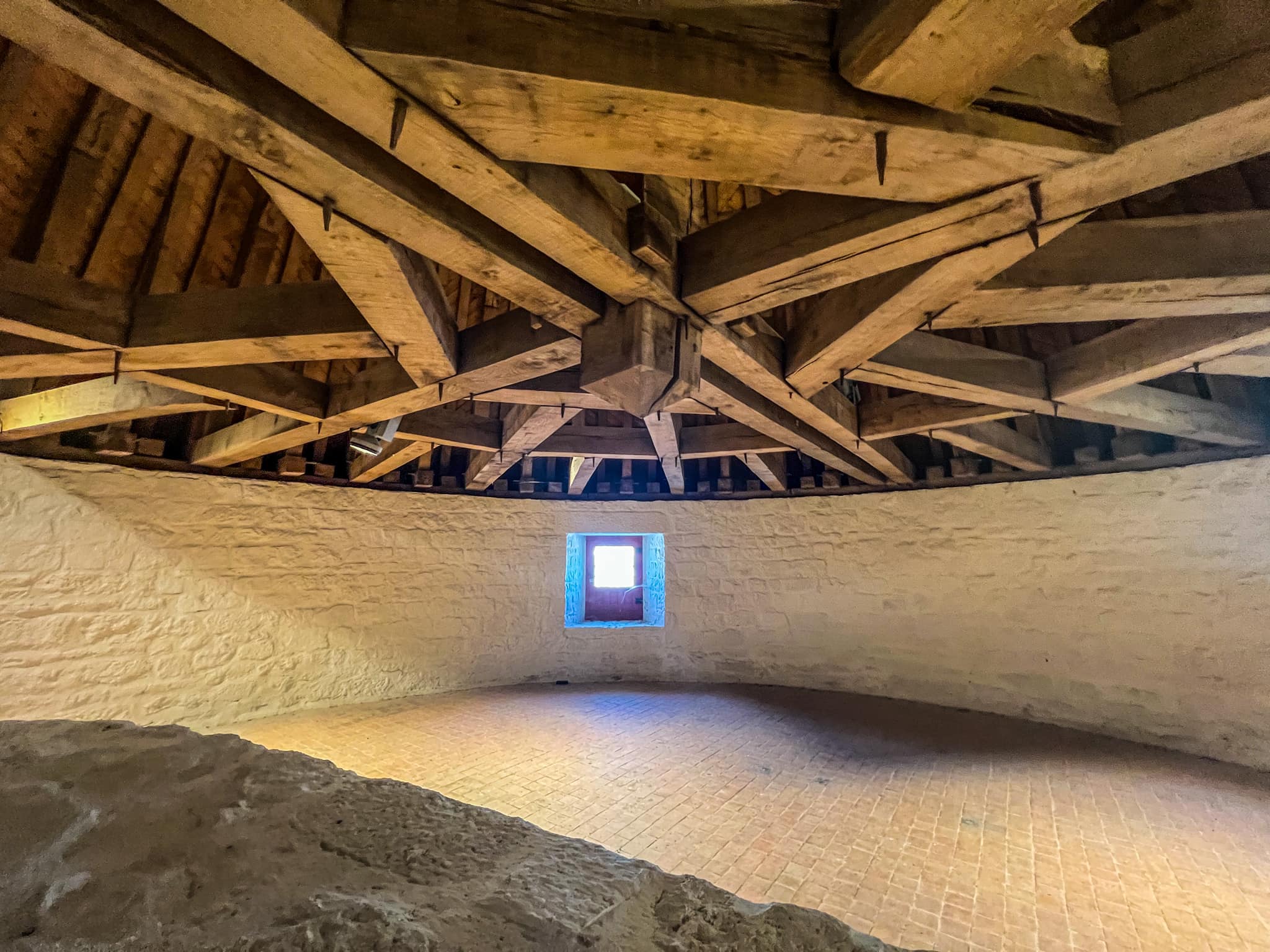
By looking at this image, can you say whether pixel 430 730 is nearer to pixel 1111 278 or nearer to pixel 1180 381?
pixel 1111 278

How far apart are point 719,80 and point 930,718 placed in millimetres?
5319

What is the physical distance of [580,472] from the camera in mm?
5969

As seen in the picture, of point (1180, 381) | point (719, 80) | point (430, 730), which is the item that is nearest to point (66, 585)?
point (430, 730)

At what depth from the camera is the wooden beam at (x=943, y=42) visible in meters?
0.90

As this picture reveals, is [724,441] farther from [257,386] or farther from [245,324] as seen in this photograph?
[245,324]

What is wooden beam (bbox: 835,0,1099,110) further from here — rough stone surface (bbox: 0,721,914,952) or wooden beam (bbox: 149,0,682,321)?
rough stone surface (bbox: 0,721,914,952)

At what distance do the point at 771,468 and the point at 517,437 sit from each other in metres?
2.68

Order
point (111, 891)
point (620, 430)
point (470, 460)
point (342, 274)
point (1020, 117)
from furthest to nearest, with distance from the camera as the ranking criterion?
point (470, 460) → point (620, 430) → point (342, 274) → point (1020, 117) → point (111, 891)

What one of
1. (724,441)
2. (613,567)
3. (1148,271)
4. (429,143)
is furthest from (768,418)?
(613,567)

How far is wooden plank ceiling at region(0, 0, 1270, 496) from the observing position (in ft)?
3.43

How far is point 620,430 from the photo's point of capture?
17.5 ft

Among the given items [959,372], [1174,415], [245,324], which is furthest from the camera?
[1174,415]

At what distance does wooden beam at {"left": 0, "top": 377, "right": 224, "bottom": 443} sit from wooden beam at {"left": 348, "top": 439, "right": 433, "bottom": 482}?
1599mm

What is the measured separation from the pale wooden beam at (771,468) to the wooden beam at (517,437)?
6.34 feet
